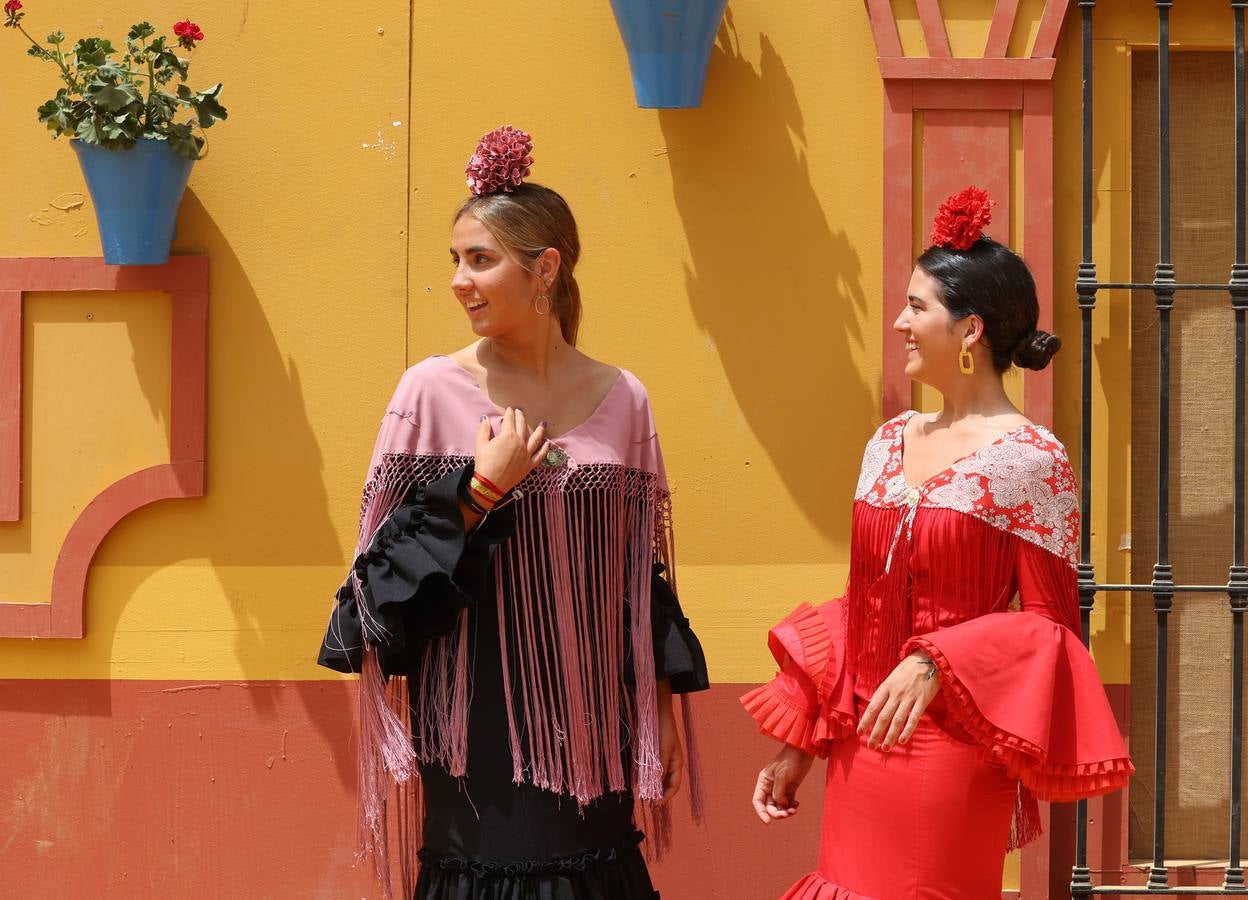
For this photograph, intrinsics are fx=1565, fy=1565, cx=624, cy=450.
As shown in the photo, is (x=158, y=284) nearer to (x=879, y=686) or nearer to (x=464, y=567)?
(x=464, y=567)

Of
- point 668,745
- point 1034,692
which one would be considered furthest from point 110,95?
point 1034,692

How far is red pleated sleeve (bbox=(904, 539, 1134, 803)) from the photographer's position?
2.79 m

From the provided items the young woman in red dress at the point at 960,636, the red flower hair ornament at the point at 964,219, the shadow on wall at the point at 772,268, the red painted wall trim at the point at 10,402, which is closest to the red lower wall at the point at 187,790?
the red painted wall trim at the point at 10,402

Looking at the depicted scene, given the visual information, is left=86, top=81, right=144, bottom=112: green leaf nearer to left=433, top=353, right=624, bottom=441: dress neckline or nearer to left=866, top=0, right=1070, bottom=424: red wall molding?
left=433, top=353, right=624, bottom=441: dress neckline

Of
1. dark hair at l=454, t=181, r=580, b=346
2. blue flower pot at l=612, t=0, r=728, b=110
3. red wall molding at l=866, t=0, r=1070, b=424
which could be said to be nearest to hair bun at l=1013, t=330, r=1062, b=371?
dark hair at l=454, t=181, r=580, b=346

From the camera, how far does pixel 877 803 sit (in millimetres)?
2889

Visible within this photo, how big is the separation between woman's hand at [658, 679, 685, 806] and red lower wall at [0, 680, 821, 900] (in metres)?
1.08

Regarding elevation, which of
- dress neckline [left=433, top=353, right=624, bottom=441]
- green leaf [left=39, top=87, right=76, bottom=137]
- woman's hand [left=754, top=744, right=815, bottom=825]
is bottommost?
woman's hand [left=754, top=744, right=815, bottom=825]

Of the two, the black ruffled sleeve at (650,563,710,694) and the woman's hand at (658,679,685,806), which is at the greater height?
the black ruffled sleeve at (650,563,710,694)

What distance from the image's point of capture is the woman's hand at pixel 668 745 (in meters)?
3.11

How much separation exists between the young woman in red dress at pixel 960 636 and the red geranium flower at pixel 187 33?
6.78ft

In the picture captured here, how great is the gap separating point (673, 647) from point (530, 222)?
88 centimetres

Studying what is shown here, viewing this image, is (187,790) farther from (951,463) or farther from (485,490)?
(951,463)

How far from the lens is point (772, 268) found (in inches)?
166
